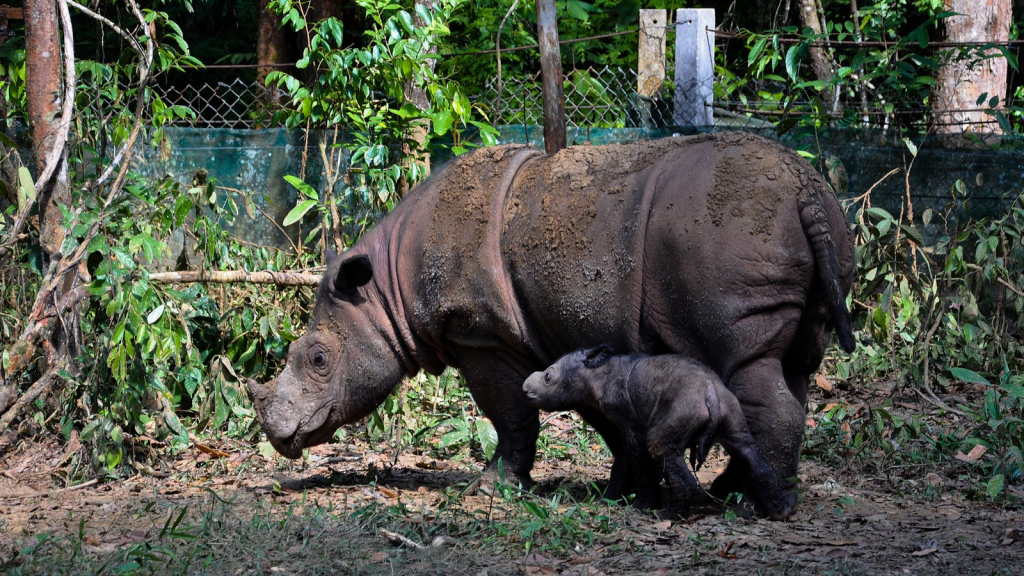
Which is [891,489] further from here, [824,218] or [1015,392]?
[824,218]

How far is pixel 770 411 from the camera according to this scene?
191 inches

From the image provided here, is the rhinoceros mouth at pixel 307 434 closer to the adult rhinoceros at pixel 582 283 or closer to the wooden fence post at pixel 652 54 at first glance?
the adult rhinoceros at pixel 582 283

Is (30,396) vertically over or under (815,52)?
under

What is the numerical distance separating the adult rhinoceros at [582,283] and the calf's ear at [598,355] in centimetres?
9

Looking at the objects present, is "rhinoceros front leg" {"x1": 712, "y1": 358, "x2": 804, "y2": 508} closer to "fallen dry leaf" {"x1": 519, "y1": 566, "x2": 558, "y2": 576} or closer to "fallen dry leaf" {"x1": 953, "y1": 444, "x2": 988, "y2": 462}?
"fallen dry leaf" {"x1": 519, "y1": 566, "x2": 558, "y2": 576}

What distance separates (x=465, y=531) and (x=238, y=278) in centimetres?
345

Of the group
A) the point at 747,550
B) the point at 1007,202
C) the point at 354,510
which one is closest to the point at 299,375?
the point at 354,510

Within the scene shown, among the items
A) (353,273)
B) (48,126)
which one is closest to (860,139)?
(353,273)

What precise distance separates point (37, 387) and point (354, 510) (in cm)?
264

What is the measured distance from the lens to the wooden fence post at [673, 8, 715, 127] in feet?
31.4

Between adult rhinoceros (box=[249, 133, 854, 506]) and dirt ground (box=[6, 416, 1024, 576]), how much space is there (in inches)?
17.2

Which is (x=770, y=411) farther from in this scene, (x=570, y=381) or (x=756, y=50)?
(x=756, y=50)

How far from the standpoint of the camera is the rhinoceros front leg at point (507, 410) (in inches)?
229

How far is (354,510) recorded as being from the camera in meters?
5.14
